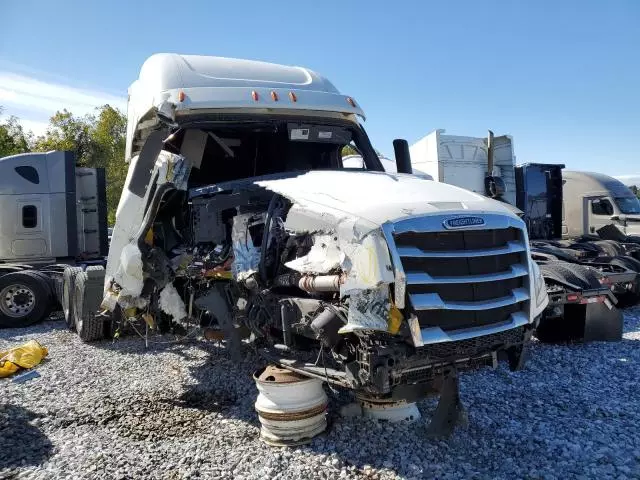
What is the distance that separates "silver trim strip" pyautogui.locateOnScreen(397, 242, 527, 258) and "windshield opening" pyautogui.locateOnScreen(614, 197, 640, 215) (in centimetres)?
1279

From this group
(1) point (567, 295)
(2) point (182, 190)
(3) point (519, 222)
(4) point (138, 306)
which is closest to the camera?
(3) point (519, 222)

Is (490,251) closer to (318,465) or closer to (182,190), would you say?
(318,465)

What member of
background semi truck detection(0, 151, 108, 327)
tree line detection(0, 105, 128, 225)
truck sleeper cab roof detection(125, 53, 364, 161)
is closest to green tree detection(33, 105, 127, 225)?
tree line detection(0, 105, 128, 225)

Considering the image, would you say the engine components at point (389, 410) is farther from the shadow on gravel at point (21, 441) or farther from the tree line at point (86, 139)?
the tree line at point (86, 139)

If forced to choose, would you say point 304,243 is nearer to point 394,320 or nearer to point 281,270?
point 281,270

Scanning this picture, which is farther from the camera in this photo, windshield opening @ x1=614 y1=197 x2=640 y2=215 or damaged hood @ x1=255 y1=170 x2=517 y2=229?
windshield opening @ x1=614 y1=197 x2=640 y2=215

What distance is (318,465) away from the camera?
3855 millimetres

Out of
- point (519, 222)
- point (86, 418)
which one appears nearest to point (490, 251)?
point (519, 222)

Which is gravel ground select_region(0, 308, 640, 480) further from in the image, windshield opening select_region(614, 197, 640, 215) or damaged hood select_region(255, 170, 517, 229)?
windshield opening select_region(614, 197, 640, 215)

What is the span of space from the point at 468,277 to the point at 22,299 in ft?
29.9

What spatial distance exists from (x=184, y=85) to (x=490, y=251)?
11.0 ft

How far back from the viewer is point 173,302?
5684 mm

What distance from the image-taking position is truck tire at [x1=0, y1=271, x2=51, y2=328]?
10.1 metres

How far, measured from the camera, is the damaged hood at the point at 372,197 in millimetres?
3633
